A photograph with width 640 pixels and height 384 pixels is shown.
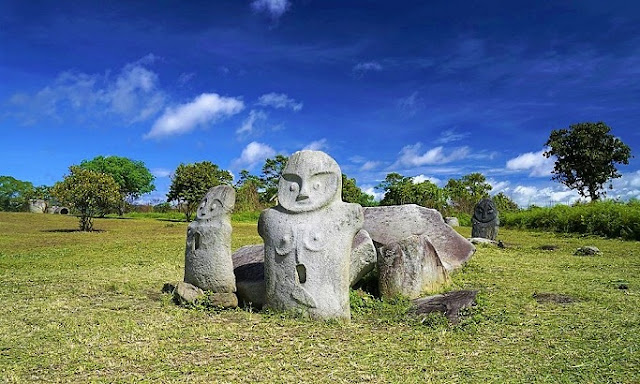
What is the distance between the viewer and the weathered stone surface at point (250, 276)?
7.57 metres

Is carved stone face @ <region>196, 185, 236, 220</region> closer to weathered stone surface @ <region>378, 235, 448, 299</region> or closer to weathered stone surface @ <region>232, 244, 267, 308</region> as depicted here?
weathered stone surface @ <region>232, 244, 267, 308</region>

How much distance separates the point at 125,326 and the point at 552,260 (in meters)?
10.9

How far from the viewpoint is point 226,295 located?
7656 millimetres

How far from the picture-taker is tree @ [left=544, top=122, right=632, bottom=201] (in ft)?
116

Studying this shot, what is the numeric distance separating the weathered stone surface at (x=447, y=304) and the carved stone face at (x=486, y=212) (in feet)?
39.3

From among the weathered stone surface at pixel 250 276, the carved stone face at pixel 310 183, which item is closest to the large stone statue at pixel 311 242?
the carved stone face at pixel 310 183

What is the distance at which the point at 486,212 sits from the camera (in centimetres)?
1914

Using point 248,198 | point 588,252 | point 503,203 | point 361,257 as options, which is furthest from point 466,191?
point 361,257

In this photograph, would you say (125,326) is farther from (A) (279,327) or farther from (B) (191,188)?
(B) (191,188)

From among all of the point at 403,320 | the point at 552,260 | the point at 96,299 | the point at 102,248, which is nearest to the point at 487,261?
the point at 552,260

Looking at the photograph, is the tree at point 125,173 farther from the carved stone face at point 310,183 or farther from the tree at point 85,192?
the carved stone face at point 310,183

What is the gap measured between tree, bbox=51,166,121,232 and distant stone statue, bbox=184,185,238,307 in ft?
55.5

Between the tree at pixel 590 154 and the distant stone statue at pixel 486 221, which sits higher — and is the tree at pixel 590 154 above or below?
above

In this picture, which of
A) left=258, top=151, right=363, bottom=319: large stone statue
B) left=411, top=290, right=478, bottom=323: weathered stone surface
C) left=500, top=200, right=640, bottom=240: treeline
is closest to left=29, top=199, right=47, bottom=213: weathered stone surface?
left=500, top=200, right=640, bottom=240: treeline
